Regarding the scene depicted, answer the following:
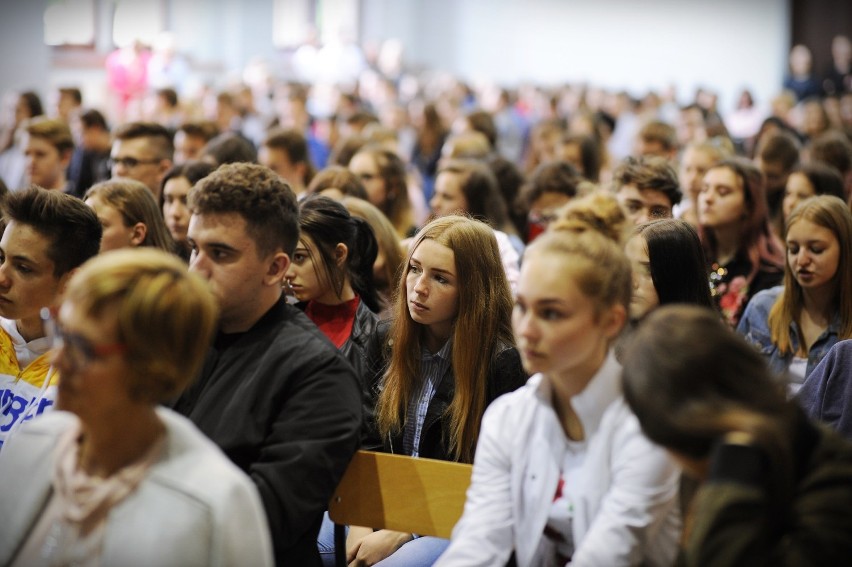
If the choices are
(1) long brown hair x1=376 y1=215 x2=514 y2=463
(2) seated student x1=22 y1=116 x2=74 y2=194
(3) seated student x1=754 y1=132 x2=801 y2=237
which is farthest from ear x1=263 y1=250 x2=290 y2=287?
(3) seated student x1=754 y1=132 x2=801 y2=237

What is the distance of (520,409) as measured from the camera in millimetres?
2145

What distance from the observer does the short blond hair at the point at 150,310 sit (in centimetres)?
172

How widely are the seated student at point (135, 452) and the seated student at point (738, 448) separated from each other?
29.5 inches

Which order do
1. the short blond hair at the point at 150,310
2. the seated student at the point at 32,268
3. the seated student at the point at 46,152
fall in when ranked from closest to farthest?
the short blond hair at the point at 150,310 < the seated student at the point at 32,268 < the seated student at the point at 46,152

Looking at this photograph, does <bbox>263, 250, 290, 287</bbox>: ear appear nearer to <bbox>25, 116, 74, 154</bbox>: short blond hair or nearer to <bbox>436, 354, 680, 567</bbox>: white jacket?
<bbox>436, 354, 680, 567</bbox>: white jacket

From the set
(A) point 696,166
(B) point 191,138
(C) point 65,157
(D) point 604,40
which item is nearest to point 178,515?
(A) point 696,166

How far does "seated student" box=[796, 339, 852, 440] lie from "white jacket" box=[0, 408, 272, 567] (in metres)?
1.70

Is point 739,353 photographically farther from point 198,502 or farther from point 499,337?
point 499,337

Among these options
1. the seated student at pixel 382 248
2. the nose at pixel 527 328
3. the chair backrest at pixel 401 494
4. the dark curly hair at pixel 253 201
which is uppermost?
the dark curly hair at pixel 253 201

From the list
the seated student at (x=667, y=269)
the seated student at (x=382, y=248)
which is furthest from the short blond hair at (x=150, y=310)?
the seated student at (x=382, y=248)

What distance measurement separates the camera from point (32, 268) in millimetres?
2941

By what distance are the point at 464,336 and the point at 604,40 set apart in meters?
18.9

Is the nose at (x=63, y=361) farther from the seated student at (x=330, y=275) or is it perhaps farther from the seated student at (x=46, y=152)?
the seated student at (x=46, y=152)

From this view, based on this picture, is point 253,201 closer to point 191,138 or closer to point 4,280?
point 4,280
